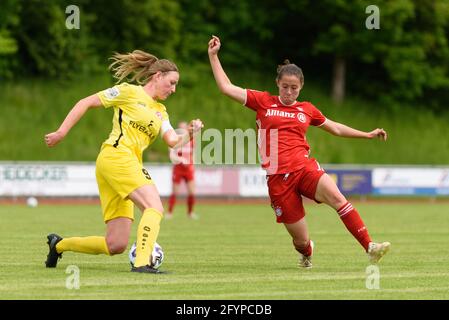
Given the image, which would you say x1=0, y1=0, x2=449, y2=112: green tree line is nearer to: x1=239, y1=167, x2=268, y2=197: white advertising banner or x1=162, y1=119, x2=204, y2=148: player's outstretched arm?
x1=239, y1=167, x2=268, y2=197: white advertising banner

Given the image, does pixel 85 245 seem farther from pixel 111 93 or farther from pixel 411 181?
pixel 411 181

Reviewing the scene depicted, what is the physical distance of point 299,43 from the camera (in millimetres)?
48219

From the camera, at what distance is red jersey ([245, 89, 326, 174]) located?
11.1 meters

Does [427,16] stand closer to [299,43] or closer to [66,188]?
[299,43]

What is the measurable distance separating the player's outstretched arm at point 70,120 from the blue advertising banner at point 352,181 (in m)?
23.1

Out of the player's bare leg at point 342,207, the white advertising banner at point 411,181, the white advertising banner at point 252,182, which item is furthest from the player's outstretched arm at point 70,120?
the white advertising banner at point 411,181

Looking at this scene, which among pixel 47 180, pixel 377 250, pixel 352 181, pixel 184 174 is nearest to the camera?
pixel 377 250

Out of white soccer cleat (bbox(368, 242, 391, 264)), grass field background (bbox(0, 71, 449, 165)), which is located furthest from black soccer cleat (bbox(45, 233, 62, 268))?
grass field background (bbox(0, 71, 449, 165))

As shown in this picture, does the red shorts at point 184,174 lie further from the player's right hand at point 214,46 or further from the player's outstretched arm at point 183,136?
the player's outstretched arm at point 183,136

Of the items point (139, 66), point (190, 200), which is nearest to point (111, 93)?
point (139, 66)

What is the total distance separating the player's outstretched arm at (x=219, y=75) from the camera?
426 inches

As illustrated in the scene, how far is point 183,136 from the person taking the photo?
9.98m

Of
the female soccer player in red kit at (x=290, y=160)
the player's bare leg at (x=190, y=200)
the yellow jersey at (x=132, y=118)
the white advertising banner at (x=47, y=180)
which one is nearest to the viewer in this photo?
the yellow jersey at (x=132, y=118)

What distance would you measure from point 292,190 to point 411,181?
76.8 feet
